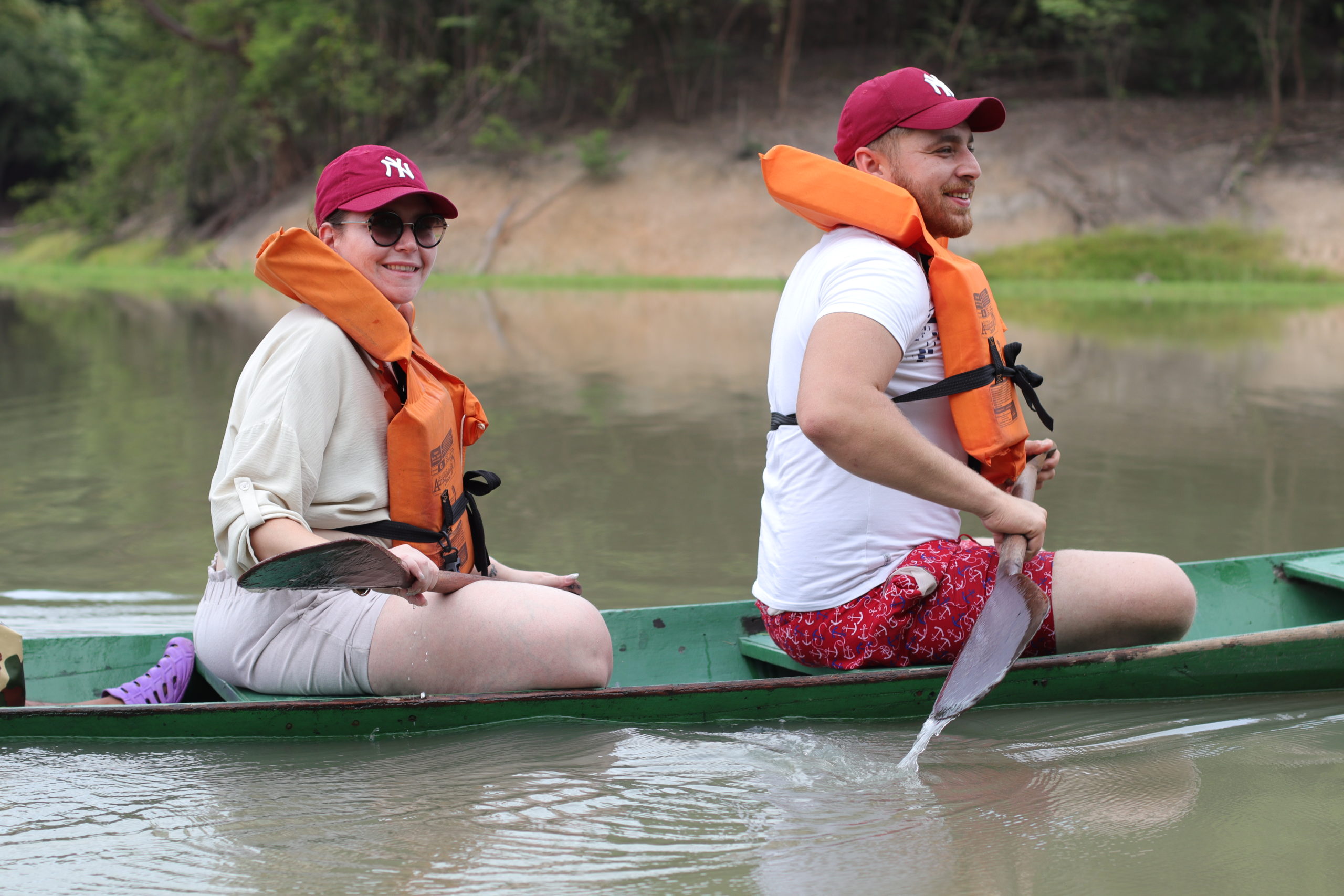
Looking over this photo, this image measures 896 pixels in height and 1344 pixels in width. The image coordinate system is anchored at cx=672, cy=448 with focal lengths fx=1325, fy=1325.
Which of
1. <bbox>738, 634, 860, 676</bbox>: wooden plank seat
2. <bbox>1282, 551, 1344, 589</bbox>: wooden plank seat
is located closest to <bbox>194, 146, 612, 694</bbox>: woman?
<bbox>738, 634, 860, 676</bbox>: wooden plank seat

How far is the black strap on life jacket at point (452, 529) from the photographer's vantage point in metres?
3.17

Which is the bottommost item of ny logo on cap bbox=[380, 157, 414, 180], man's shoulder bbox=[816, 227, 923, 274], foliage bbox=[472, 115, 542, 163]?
man's shoulder bbox=[816, 227, 923, 274]

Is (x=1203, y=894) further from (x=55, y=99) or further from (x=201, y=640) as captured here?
(x=55, y=99)

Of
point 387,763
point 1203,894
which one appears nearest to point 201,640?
point 387,763

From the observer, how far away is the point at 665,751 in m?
3.46

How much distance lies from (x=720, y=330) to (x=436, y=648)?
13.6 m

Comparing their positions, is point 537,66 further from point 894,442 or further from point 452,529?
point 894,442

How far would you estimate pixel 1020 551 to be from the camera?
10.1 feet

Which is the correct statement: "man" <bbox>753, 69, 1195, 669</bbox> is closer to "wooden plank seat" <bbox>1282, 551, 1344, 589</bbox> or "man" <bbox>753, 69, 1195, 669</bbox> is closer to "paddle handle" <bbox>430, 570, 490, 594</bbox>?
"paddle handle" <bbox>430, 570, 490, 594</bbox>

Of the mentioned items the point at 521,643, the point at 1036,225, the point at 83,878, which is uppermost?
the point at 1036,225

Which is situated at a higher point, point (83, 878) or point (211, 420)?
point (211, 420)

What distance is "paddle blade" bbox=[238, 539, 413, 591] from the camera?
2787 millimetres

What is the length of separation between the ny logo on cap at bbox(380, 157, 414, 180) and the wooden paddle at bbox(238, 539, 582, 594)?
90 cm

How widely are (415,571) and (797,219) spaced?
25.5 metres
